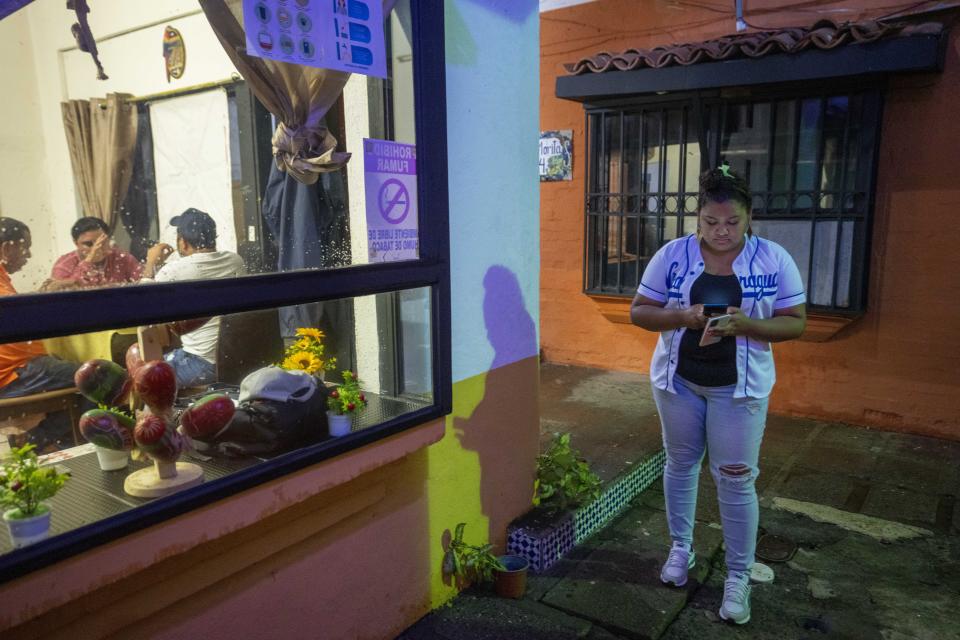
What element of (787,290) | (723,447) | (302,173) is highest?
(302,173)

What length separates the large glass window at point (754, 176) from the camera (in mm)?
5355

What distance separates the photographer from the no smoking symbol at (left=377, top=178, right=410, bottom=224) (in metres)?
2.77

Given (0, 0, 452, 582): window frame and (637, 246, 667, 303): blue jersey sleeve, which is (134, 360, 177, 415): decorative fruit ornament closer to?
(0, 0, 452, 582): window frame

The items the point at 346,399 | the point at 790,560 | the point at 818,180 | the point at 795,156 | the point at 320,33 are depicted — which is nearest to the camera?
the point at 320,33

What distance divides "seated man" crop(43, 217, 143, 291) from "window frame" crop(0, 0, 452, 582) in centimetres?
15

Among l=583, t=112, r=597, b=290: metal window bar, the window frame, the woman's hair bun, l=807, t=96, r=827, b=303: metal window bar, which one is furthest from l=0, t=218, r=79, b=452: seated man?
l=807, t=96, r=827, b=303: metal window bar

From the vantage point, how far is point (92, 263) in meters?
2.04

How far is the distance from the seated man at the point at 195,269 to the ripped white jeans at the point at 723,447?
199 cm

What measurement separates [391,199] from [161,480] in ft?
4.43

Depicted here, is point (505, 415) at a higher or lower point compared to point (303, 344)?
lower

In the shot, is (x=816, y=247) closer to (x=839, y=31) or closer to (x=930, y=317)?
(x=930, y=317)

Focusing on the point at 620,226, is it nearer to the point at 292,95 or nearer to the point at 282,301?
the point at 292,95

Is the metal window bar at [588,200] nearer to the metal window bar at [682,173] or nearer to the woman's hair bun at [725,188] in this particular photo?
the metal window bar at [682,173]

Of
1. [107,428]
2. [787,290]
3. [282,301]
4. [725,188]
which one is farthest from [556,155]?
[107,428]
